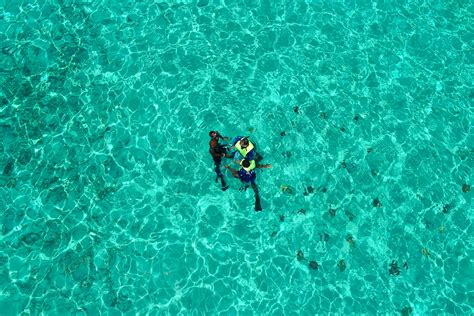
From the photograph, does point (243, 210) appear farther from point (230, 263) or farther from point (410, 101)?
point (410, 101)

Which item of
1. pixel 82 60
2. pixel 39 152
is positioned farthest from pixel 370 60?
pixel 39 152

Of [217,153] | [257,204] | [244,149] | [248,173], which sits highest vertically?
[244,149]

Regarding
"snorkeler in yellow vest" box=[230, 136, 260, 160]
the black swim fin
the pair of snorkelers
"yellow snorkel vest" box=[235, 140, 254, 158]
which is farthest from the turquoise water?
"yellow snorkel vest" box=[235, 140, 254, 158]

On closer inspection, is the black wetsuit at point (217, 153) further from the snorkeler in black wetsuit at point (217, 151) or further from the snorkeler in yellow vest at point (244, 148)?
the snorkeler in yellow vest at point (244, 148)

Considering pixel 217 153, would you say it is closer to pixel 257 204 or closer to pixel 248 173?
pixel 248 173

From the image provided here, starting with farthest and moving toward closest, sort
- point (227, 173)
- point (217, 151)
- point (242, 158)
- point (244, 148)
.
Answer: point (227, 173) → point (217, 151) → point (242, 158) → point (244, 148)

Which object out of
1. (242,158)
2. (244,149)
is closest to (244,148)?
(244,149)

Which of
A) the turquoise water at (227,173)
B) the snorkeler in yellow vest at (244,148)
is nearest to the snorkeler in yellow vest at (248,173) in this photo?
the snorkeler in yellow vest at (244,148)
